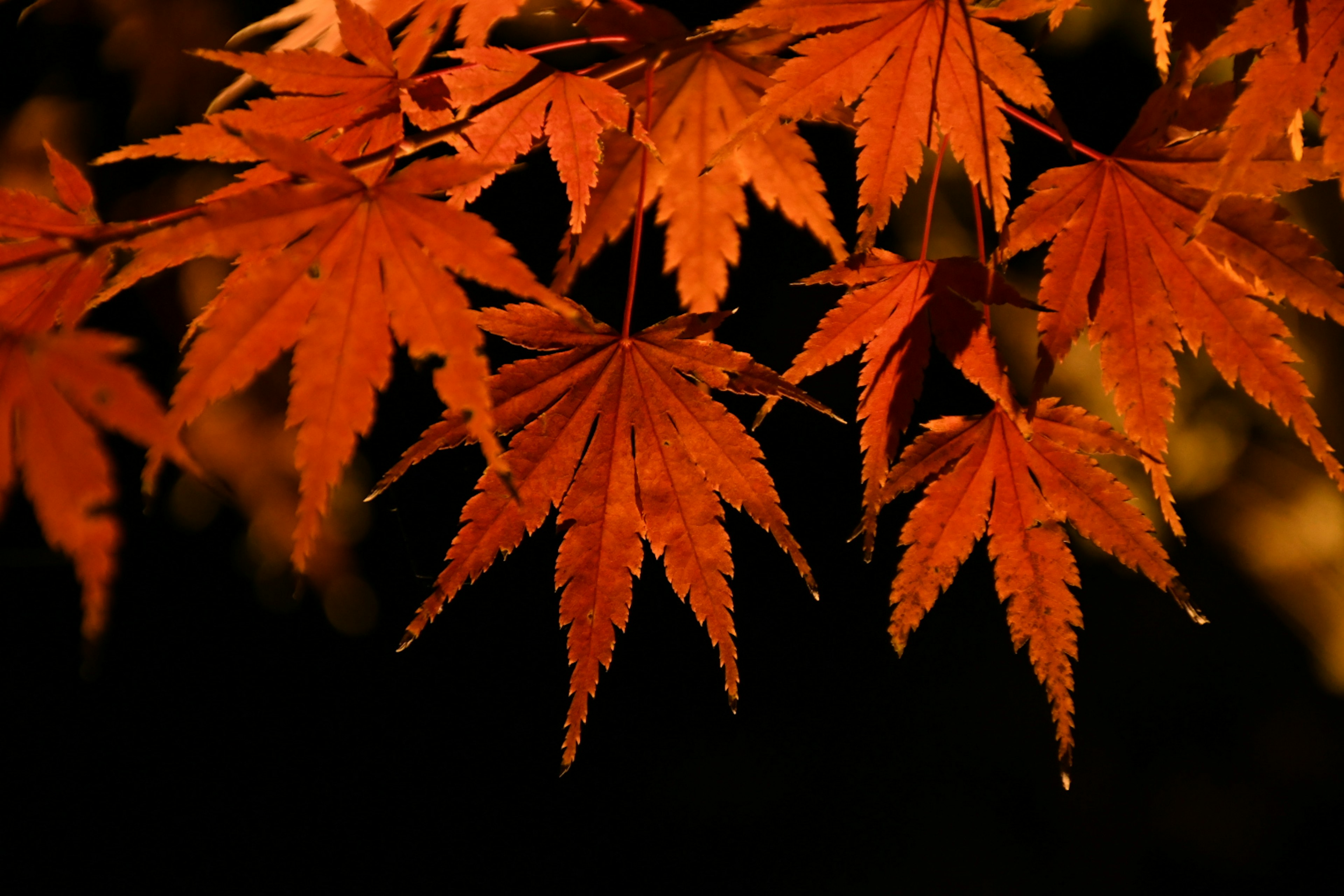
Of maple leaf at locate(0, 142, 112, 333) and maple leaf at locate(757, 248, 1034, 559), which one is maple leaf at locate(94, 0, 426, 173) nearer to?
maple leaf at locate(0, 142, 112, 333)

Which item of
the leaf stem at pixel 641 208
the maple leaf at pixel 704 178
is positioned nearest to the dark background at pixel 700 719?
the maple leaf at pixel 704 178

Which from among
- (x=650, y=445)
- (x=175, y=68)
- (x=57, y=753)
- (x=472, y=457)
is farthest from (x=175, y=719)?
(x=650, y=445)

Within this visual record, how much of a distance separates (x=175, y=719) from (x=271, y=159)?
2.19 m

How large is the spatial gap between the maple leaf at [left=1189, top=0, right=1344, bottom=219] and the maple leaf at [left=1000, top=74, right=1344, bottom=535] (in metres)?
0.08

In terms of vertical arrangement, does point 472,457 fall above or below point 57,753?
above

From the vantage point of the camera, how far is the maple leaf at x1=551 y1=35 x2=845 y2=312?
3.08 ft

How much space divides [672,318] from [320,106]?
15.1 inches

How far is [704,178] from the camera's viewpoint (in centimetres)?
106

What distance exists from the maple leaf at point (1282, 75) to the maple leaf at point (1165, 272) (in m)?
0.08

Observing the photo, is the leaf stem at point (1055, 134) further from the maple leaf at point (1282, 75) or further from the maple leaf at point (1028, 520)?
the maple leaf at point (1028, 520)

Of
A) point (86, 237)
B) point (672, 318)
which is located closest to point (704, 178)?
point (672, 318)

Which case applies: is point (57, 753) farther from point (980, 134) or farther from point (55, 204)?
point (980, 134)

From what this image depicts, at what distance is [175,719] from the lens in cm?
212

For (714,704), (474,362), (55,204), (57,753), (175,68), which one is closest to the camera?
(474,362)
